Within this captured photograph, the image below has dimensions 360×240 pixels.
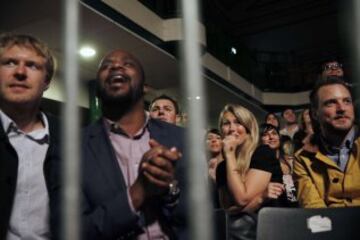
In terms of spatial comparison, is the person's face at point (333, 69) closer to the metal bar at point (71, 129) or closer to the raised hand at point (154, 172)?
the raised hand at point (154, 172)

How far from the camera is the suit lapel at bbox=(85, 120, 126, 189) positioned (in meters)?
1.06

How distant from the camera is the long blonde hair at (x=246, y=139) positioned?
1.63 m

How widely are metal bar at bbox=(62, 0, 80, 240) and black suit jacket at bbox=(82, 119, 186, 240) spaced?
13.8 inches

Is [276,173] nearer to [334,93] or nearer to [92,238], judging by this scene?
[334,93]

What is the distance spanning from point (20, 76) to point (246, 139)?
37.3 inches

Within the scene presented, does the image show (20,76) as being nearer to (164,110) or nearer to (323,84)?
(323,84)

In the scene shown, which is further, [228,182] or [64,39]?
[228,182]

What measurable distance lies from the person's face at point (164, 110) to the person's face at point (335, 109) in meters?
0.82

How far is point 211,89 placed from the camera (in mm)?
6660

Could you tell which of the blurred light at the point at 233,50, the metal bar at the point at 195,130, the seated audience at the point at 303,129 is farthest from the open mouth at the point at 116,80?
the blurred light at the point at 233,50

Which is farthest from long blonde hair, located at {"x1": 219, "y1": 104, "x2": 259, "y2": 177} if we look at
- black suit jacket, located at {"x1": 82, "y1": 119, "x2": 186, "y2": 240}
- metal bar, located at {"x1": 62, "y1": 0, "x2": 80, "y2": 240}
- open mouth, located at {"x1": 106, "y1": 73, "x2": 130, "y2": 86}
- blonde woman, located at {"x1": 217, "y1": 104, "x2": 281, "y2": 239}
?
metal bar, located at {"x1": 62, "y1": 0, "x2": 80, "y2": 240}

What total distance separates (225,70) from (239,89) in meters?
0.63

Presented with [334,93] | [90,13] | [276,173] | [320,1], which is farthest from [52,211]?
[320,1]

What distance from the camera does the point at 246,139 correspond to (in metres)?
1.74
